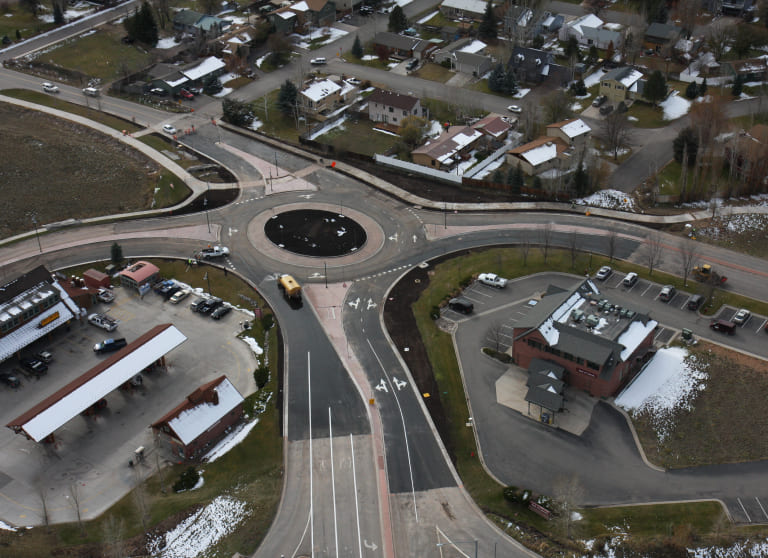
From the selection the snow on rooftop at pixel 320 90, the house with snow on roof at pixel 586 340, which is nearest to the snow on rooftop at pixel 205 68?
the snow on rooftop at pixel 320 90

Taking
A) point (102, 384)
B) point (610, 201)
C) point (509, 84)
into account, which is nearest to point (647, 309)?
point (610, 201)

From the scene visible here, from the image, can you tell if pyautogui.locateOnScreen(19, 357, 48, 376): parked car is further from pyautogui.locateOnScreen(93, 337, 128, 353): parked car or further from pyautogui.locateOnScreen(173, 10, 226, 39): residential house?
pyautogui.locateOnScreen(173, 10, 226, 39): residential house

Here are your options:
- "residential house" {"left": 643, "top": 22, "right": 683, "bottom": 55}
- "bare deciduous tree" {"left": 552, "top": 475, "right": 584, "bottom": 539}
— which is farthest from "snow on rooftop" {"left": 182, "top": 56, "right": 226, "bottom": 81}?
"bare deciduous tree" {"left": 552, "top": 475, "right": 584, "bottom": 539}

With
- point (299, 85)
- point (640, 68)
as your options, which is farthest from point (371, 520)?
point (640, 68)

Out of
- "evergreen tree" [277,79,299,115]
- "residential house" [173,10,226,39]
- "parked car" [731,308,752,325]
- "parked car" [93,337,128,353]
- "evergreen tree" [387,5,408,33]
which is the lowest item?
"parked car" [731,308,752,325]

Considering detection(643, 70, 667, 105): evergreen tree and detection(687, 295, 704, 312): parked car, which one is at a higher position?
detection(643, 70, 667, 105): evergreen tree

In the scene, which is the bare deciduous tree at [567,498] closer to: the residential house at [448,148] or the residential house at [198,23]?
the residential house at [448,148]

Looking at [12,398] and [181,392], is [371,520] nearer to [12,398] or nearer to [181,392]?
[181,392]

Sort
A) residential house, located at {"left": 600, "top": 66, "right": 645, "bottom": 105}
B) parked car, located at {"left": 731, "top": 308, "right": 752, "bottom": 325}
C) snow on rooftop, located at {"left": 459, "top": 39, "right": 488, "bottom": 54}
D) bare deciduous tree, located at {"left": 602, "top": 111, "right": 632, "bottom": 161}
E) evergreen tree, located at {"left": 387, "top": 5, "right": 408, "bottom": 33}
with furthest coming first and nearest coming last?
evergreen tree, located at {"left": 387, "top": 5, "right": 408, "bottom": 33}, snow on rooftop, located at {"left": 459, "top": 39, "right": 488, "bottom": 54}, residential house, located at {"left": 600, "top": 66, "right": 645, "bottom": 105}, bare deciduous tree, located at {"left": 602, "top": 111, "right": 632, "bottom": 161}, parked car, located at {"left": 731, "top": 308, "right": 752, "bottom": 325}

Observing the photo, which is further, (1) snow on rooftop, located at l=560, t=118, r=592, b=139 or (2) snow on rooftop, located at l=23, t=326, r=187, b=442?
(1) snow on rooftop, located at l=560, t=118, r=592, b=139
